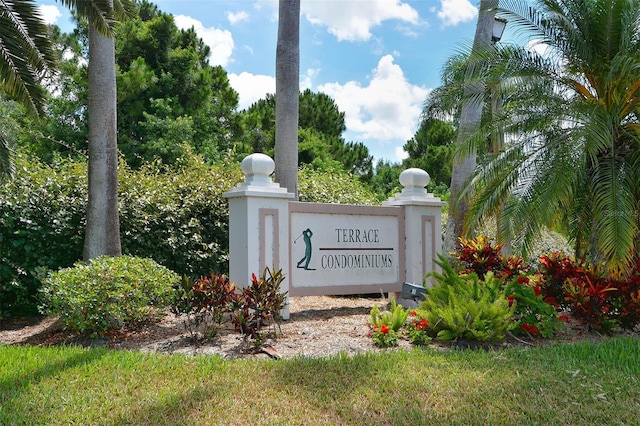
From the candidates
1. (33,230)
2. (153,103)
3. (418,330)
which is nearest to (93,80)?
(33,230)

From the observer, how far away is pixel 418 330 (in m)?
6.61

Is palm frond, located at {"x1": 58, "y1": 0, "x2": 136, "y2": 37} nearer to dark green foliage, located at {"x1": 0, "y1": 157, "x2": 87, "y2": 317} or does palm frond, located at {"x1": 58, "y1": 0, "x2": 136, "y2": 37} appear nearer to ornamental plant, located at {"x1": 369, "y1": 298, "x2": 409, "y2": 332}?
dark green foliage, located at {"x1": 0, "y1": 157, "x2": 87, "y2": 317}

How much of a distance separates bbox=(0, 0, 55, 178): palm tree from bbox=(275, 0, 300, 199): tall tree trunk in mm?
3274

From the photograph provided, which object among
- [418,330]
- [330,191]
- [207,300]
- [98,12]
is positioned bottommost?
[418,330]

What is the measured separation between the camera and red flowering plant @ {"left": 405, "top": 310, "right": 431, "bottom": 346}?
644 cm

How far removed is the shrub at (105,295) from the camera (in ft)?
22.6

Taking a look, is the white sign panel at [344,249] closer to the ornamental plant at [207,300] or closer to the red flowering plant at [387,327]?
the red flowering plant at [387,327]

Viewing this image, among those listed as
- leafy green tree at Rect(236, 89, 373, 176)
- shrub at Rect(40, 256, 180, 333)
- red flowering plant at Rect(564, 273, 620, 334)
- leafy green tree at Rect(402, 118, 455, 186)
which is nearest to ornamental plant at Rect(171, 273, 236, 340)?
shrub at Rect(40, 256, 180, 333)

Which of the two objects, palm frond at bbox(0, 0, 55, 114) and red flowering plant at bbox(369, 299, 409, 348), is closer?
red flowering plant at bbox(369, 299, 409, 348)

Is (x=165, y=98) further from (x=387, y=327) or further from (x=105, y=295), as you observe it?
(x=387, y=327)

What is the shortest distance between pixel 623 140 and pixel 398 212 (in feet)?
10.5

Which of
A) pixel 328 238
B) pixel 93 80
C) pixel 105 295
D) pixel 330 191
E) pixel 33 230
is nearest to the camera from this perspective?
pixel 105 295

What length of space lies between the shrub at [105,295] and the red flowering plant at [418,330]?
2.90 meters

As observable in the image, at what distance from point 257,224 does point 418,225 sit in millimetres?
2816
